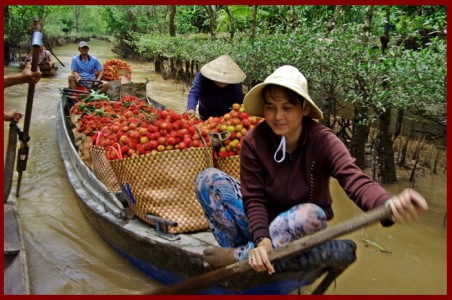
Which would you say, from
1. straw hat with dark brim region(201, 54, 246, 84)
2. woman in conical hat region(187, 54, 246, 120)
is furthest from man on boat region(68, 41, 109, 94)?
straw hat with dark brim region(201, 54, 246, 84)

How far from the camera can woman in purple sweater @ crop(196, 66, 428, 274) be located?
207 centimetres

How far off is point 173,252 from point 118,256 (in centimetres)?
116

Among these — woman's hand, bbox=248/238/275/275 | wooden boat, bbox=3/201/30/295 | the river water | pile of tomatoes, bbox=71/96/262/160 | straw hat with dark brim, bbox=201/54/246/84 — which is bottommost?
the river water

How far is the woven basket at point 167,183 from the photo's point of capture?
3.11 metres

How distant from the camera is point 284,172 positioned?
2246mm

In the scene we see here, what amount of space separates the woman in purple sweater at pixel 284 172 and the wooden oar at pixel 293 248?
9 centimetres

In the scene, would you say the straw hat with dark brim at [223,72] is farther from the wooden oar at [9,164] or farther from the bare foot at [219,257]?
the bare foot at [219,257]

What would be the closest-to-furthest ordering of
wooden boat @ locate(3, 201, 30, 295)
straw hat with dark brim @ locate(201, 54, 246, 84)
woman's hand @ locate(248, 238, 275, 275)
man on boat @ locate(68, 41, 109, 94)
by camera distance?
woman's hand @ locate(248, 238, 275, 275)
wooden boat @ locate(3, 201, 30, 295)
straw hat with dark brim @ locate(201, 54, 246, 84)
man on boat @ locate(68, 41, 109, 94)

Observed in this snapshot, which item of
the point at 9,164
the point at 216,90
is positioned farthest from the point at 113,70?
the point at 9,164

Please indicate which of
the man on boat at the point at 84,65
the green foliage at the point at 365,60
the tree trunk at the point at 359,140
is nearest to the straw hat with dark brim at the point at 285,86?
the green foliage at the point at 365,60

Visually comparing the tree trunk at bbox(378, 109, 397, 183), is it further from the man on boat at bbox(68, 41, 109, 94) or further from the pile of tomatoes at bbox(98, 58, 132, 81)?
the pile of tomatoes at bbox(98, 58, 132, 81)

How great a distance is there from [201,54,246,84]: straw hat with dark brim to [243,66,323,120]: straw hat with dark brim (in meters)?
2.10

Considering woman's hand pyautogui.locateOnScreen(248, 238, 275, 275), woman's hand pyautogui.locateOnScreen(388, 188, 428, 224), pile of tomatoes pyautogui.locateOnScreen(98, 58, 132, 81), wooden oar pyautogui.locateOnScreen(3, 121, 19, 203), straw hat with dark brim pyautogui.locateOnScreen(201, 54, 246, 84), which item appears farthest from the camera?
pile of tomatoes pyautogui.locateOnScreen(98, 58, 132, 81)

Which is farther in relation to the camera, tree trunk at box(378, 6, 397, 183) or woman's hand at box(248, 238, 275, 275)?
tree trunk at box(378, 6, 397, 183)
